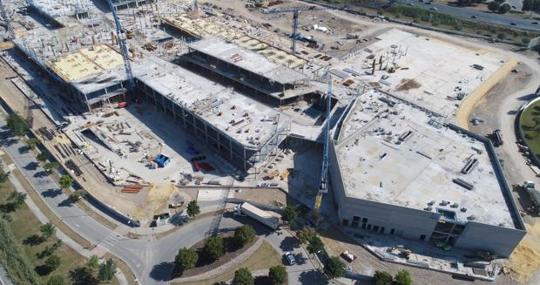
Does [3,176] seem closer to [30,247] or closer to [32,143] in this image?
[32,143]

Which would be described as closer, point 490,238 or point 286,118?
point 490,238

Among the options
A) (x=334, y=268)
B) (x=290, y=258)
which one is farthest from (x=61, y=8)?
(x=334, y=268)

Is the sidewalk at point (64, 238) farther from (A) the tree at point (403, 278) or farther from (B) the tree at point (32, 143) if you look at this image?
(A) the tree at point (403, 278)

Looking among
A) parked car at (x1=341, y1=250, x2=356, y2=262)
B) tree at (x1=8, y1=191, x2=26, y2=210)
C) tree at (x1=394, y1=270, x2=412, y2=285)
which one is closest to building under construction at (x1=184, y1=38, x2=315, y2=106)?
parked car at (x1=341, y1=250, x2=356, y2=262)

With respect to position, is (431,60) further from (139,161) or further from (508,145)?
(139,161)

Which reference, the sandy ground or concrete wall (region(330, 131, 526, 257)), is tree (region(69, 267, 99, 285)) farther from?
the sandy ground

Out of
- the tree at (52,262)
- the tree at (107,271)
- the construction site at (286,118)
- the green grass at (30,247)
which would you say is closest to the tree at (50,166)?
the construction site at (286,118)
